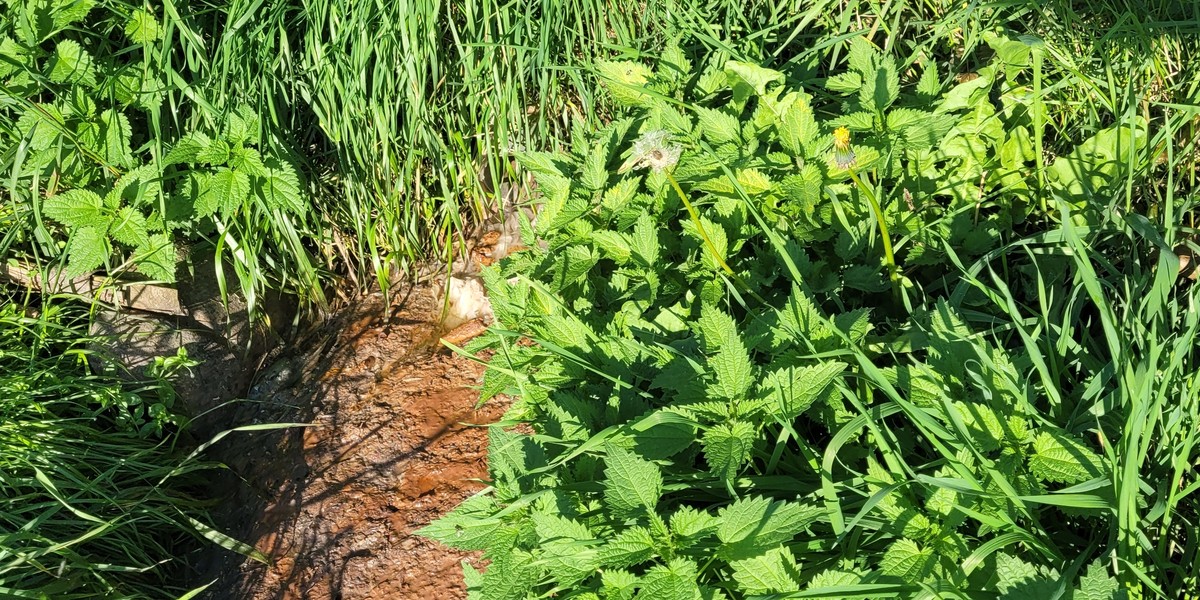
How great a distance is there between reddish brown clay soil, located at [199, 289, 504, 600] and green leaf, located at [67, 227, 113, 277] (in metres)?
0.68

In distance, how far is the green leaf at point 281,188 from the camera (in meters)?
2.67

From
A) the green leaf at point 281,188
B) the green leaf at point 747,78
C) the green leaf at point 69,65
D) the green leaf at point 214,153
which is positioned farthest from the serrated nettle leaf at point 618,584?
the green leaf at point 69,65

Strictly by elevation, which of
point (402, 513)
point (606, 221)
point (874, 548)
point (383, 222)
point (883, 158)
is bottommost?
point (874, 548)

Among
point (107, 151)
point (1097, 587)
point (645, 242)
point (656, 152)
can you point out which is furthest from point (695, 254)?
point (107, 151)

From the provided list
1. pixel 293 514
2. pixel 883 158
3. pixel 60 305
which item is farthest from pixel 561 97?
pixel 60 305

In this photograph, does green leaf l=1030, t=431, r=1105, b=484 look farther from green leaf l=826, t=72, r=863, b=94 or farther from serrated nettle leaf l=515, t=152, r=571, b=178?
serrated nettle leaf l=515, t=152, r=571, b=178

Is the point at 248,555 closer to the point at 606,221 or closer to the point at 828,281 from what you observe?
the point at 606,221

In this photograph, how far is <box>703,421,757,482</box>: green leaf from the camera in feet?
4.75

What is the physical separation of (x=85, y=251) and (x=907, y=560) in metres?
2.34

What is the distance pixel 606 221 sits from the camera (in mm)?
2082

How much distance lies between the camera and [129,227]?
8.69 feet

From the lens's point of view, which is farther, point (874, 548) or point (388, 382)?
point (388, 382)

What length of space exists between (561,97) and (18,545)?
195cm

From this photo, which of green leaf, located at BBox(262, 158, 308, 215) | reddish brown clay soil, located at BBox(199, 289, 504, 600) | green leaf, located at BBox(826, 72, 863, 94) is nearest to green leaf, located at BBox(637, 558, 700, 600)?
reddish brown clay soil, located at BBox(199, 289, 504, 600)
